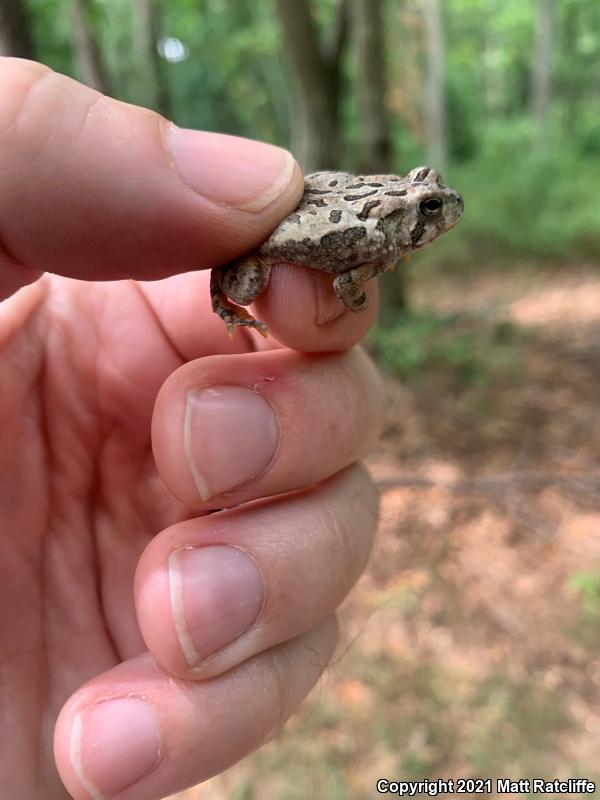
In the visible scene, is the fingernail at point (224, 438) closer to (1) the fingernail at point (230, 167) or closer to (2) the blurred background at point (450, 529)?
(1) the fingernail at point (230, 167)

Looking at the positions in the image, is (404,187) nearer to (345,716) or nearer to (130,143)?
(130,143)

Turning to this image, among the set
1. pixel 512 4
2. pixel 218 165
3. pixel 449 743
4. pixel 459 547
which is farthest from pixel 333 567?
pixel 512 4

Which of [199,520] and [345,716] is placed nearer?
[199,520]

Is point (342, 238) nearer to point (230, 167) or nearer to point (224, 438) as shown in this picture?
point (230, 167)

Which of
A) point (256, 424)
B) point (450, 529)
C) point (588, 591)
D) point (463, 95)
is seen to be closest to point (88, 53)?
point (450, 529)

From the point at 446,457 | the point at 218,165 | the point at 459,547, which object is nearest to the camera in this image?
the point at 218,165

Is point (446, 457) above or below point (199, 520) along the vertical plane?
below

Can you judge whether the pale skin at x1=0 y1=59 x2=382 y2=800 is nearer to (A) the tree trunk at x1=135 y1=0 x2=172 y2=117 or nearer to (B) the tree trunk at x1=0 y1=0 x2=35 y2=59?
(B) the tree trunk at x1=0 y1=0 x2=35 y2=59
